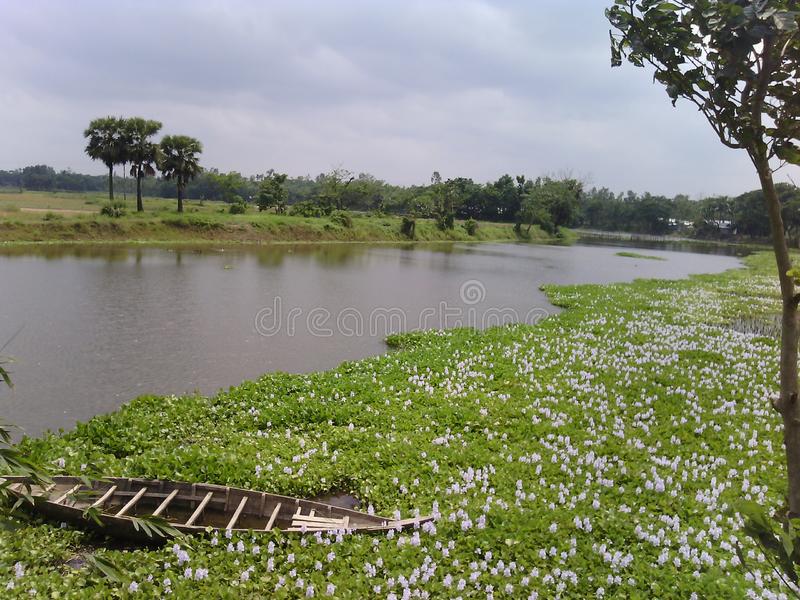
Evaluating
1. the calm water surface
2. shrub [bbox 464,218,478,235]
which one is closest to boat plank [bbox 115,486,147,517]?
the calm water surface

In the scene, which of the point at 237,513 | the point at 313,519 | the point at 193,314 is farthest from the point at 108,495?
the point at 193,314

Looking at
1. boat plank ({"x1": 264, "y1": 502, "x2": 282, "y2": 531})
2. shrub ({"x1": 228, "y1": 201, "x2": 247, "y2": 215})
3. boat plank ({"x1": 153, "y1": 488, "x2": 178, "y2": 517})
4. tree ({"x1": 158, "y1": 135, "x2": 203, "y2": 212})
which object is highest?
tree ({"x1": 158, "y1": 135, "x2": 203, "y2": 212})

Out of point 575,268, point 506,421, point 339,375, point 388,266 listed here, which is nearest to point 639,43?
point 506,421

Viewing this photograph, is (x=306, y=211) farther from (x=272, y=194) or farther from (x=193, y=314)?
(x=193, y=314)

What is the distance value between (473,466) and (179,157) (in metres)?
52.1

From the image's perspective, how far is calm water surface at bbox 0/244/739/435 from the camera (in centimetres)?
1105

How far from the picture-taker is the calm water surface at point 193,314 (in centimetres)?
1105

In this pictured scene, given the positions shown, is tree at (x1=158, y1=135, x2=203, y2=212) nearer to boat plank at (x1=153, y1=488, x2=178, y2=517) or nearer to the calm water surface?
the calm water surface

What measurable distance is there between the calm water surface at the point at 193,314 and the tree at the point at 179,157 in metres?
18.0

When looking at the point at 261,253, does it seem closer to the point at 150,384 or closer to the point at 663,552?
the point at 150,384

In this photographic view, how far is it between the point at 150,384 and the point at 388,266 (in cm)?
2669

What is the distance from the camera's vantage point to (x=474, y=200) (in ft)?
365

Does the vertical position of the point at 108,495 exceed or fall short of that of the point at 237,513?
it exceeds it

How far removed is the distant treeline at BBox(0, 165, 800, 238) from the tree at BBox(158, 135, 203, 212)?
18945 millimetres
